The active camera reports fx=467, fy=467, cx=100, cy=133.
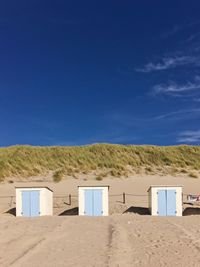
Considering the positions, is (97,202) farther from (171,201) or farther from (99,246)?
(99,246)

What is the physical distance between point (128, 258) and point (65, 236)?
4.67m

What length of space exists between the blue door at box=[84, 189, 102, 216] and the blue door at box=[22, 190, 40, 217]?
259 centimetres

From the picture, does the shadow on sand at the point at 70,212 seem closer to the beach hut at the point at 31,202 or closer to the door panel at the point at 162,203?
the beach hut at the point at 31,202

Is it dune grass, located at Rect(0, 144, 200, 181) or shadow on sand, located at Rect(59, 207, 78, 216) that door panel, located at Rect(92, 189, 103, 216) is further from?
dune grass, located at Rect(0, 144, 200, 181)

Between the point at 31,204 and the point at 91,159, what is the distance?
50.7 ft

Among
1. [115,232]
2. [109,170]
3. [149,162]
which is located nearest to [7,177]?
[109,170]

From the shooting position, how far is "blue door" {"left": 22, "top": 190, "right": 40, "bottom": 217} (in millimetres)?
24688

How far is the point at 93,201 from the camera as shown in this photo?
25.1 meters

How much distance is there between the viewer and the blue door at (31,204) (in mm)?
24688

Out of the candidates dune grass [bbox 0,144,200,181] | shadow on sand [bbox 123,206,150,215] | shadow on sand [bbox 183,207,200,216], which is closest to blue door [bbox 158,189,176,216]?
shadow on sand [bbox 183,207,200,216]

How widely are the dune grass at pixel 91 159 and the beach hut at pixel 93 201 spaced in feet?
34.9

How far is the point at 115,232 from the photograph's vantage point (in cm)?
1470

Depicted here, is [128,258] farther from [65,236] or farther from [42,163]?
[42,163]

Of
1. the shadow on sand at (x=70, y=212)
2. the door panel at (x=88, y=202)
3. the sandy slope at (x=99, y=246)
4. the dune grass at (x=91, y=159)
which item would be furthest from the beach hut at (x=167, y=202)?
the dune grass at (x=91, y=159)
